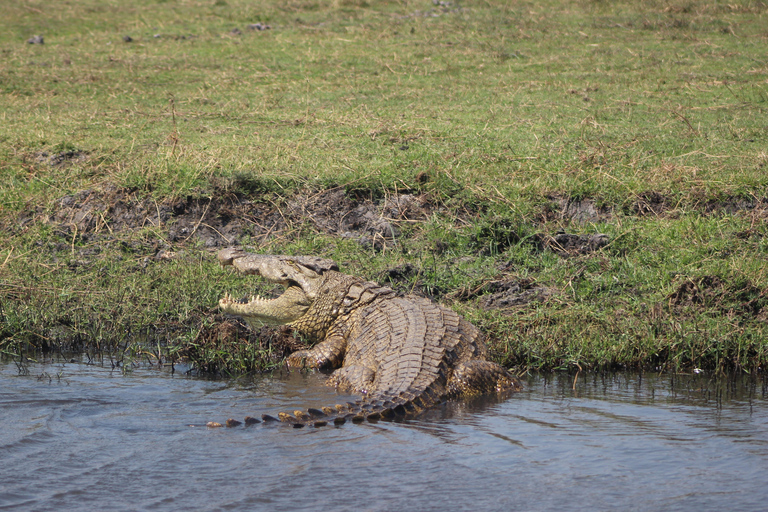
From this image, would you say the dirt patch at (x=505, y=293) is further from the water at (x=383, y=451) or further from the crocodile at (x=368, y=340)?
the water at (x=383, y=451)

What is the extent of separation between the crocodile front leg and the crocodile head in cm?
31

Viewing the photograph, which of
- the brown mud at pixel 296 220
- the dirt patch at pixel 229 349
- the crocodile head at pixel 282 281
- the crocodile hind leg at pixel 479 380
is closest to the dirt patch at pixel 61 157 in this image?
the brown mud at pixel 296 220

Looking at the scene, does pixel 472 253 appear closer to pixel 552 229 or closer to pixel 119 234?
pixel 552 229

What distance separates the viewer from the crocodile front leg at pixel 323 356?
→ 5.48 meters

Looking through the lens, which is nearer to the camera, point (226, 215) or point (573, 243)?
point (573, 243)

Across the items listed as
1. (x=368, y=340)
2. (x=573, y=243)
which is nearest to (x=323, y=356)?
(x=368, y=340)

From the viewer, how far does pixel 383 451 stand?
388 cm

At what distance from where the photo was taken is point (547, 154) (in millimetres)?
8156

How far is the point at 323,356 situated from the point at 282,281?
70cm

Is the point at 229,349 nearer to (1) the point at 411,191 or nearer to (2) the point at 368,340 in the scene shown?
(2) the point at 368,340

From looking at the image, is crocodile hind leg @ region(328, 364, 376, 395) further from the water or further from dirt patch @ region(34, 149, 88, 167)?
dirt patch @ region(34, 149, 88, 167)

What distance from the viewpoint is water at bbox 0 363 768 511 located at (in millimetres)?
3430

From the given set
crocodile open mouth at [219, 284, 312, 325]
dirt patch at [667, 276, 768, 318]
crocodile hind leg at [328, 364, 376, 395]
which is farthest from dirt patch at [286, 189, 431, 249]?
dirt patch at [667, 276, 768, 318]

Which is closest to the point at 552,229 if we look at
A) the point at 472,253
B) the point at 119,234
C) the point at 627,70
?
the point at 472,253
